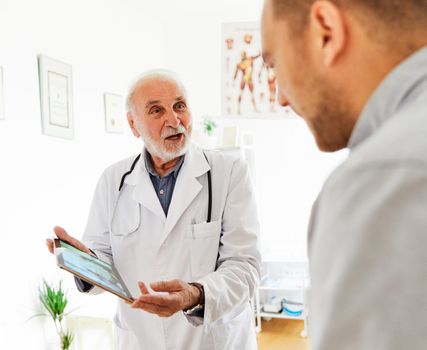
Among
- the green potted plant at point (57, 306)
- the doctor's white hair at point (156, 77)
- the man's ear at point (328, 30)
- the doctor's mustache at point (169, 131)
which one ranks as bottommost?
the green potted plant at point (57, 306)

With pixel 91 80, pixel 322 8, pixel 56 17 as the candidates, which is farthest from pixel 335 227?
pixel 91 80

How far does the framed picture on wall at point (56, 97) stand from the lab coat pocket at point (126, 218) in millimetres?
1422

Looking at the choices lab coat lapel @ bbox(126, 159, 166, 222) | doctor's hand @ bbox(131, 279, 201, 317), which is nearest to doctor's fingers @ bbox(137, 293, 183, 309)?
doctor's hand @ bbox(131, 279, 201, 317)

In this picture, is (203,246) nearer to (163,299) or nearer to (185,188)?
(185,188)

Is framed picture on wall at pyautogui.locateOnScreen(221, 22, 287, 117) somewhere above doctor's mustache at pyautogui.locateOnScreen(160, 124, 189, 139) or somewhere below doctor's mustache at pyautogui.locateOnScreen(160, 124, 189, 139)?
above

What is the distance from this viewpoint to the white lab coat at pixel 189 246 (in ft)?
4.87

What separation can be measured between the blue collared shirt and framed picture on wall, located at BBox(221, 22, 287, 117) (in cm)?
82

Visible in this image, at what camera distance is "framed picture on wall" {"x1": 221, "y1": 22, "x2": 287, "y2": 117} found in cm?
257

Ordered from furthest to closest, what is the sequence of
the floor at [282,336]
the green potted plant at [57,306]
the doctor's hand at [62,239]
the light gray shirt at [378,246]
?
the floor at [282,336]
the green potted plant at [57,306]
the doctor's hand at [62,239]
the light gray shirt at [378,246]

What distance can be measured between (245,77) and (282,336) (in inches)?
92.6

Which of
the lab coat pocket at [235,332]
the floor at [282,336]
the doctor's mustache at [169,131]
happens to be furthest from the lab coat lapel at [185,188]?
the floor at [282,336]

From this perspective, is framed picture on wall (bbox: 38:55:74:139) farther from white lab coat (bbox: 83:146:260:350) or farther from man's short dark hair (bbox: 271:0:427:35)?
man's short dark hair (bbox: 271:0:427:35)

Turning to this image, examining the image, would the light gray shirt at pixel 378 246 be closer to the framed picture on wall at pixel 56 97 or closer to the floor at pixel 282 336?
the framed picture on wall at pixel 56 97

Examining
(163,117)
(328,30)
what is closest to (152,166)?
(163,117)
